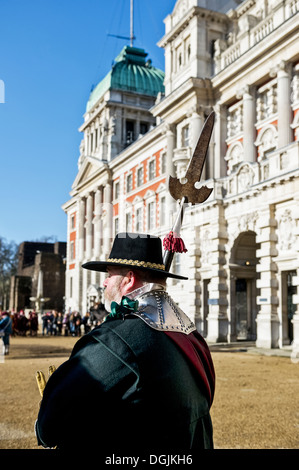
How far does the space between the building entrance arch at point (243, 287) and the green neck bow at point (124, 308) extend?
2202cm

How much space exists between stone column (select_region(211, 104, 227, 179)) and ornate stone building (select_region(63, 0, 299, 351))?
0.05m

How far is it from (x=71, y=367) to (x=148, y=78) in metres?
51.3

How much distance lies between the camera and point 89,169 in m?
48.3

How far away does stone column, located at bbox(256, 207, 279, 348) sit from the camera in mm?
20641

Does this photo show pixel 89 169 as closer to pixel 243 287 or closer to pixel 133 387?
pixel 243 287

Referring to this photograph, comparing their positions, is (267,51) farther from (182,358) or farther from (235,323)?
(182,358)

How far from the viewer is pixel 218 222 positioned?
24.5 m

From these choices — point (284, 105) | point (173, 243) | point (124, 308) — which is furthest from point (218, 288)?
point (124, 308)

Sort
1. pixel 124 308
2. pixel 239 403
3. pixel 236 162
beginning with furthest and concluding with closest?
pixel 236 162 < pixel 239 403 < pixel 124 308

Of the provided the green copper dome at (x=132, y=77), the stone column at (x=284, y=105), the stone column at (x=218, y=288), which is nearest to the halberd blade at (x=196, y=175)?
the stone column at (x=284, y=105)

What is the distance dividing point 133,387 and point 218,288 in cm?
2280

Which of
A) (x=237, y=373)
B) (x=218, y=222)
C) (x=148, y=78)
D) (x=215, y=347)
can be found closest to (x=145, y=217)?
(x=218, y=222)

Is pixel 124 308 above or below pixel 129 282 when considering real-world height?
below

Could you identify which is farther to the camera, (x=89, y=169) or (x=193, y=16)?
(x=89, y=169)
